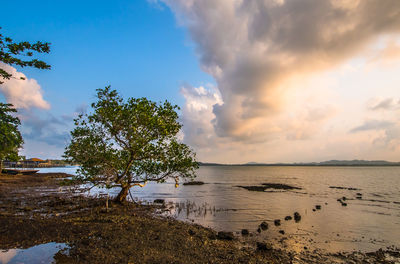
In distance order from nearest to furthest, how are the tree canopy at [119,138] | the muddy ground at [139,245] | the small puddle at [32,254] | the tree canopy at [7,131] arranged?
the small puddle at [32,254]
the muddy ground at [139,245]
the tree canopy at [119,138]
the tree canopy at [7,131]

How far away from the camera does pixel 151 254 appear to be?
457 inches

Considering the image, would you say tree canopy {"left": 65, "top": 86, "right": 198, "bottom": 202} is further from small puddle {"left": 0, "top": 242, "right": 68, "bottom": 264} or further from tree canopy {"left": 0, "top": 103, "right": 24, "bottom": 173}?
tree canopy {"left": 0, "top": 103, "right": 24, "bottom": 173}

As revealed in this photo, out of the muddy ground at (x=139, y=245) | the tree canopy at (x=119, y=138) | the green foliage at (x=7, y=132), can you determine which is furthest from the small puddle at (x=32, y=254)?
the green foliage at (x=7, y=132)

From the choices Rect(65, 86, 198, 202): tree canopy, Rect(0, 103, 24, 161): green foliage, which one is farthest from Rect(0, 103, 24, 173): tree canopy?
Rect(65, 86, 198, 202): tree canopy

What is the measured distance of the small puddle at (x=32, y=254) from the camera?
33.4 ft

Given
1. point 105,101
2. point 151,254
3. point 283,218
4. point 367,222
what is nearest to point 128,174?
Answer: point 105,101

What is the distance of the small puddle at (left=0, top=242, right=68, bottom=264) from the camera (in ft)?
33.4

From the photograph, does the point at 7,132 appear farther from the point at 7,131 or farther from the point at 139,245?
the point at 139,245

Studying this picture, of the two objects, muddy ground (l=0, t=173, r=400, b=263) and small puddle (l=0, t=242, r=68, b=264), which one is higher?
small puddle (l=0, t=242, r=68, b=264)

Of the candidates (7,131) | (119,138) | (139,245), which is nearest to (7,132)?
(7,131)

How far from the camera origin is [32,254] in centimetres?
1088

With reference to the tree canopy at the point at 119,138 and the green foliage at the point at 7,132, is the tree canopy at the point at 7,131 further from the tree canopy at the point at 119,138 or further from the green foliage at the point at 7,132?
the tree canopy at the point at 119,138

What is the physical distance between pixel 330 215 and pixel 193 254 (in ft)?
84.6

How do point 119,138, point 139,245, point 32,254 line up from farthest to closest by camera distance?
point 119,138
point 139,245
point 32,254
